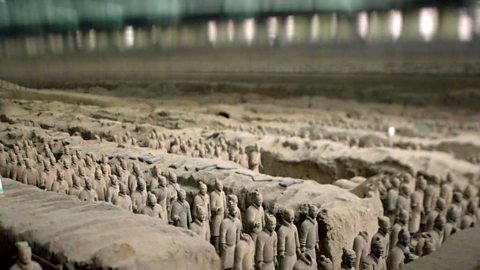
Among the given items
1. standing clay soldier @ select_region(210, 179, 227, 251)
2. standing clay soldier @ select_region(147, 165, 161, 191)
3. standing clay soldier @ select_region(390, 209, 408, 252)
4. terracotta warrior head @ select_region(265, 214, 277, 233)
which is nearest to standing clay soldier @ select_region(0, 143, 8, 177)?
standing clay soldier @ select_region(147, 165, 161, 191)

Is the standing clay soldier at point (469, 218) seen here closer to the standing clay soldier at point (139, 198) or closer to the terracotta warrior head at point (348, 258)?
the terracotta warrior head at point (348, 258)

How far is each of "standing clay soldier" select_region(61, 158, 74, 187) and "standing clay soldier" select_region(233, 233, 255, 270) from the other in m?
3.03

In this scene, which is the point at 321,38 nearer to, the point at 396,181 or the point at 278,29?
the point at 278,29

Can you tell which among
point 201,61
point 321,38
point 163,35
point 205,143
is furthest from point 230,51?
point 205,143

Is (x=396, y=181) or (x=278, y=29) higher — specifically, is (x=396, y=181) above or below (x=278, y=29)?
below

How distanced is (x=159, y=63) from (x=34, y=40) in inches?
70.8

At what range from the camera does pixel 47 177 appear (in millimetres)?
Result: 5590

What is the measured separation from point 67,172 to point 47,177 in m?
0.27

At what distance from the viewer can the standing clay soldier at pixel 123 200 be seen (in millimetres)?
4767

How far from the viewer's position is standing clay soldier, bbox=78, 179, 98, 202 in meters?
4.81

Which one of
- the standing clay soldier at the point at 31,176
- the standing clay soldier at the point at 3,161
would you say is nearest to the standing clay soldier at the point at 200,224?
the standing clay soldier at the point at 31,176

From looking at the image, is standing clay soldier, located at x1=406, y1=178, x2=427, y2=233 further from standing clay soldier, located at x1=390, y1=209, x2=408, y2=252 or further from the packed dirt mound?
the packed dirt mound

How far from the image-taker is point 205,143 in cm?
841

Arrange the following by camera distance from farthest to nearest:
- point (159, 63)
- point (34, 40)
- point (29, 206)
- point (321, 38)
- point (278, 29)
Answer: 1. point (159, 63)
2. point (34, 40)
3. point (278, 29)
4. point (321, 38)
5. point (29, 206)
